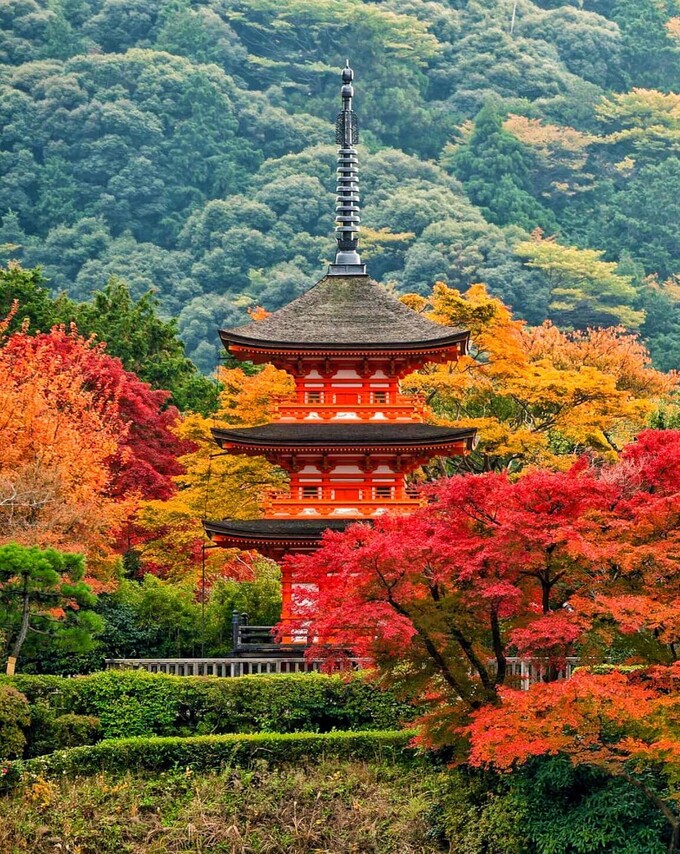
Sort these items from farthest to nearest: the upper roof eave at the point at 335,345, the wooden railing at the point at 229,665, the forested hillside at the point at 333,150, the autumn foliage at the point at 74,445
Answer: the forested hillside at the point at 333,150 → the autumn foliage at the point at 74,445 → the upper roof eave at the point at 335,345 → the wooden railing at the point at 229,665

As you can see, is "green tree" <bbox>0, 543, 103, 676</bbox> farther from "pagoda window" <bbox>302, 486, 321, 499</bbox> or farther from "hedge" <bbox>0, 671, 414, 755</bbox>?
"pagoda window" <bbox>302, 486, 321, 499</bbox>

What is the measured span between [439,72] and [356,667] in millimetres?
71849

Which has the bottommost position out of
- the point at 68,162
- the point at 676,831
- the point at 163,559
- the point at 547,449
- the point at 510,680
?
the point at 676,831

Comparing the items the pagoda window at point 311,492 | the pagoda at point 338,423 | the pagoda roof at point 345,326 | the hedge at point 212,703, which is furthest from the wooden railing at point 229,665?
the pagoda roof at point 345,326

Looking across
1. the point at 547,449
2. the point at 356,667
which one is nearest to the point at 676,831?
the point at 356,667

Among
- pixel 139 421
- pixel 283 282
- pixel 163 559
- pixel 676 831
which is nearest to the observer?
pixel 676 831

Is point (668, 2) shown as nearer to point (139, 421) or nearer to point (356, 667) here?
point (139, 421)

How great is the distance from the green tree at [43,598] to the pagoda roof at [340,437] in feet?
13.7

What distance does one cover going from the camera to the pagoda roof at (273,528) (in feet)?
109

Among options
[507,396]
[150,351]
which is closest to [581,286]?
[150,351]

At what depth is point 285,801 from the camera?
28.2m

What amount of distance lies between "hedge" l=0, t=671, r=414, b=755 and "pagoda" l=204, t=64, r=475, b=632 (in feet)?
9.76

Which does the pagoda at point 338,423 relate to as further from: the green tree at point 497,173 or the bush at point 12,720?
the green tree at point 497,173

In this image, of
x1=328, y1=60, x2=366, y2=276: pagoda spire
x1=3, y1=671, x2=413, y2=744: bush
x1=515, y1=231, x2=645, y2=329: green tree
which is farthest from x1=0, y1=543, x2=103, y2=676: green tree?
x1=515, y1=231, x2=645, y2=329: green tree
